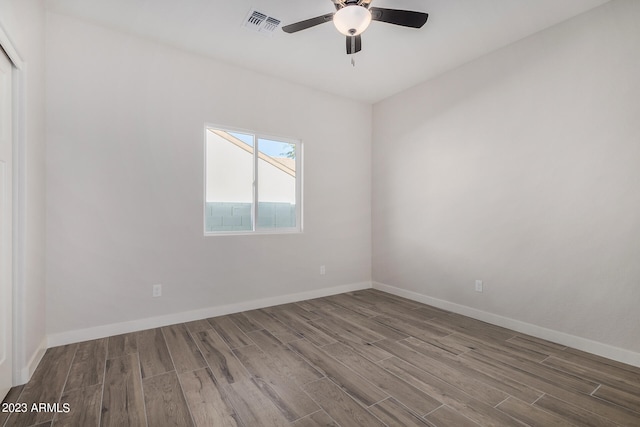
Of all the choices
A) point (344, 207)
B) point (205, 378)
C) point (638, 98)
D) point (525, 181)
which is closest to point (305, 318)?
point (205, 378)

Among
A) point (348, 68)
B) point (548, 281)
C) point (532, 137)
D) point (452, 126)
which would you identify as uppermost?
point (348, 68)

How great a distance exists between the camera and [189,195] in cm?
311

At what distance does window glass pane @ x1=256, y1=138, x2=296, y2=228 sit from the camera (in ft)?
12.1

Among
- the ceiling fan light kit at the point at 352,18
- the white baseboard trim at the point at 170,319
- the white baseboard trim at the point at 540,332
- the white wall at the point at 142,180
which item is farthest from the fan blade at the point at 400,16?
the white baseboard trim at the point at 170,319

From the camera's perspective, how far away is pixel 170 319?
9.77 feet

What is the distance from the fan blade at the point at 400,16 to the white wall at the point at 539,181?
55.7 inches

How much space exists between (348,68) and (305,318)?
2862 millimetres

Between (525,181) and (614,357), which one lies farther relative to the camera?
(525,181)

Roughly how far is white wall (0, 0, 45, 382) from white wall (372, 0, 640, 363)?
3.73 metres

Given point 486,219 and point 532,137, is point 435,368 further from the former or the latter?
point 532,137

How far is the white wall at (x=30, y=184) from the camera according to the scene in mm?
1901

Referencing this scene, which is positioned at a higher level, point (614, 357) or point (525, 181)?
point (525, 181)

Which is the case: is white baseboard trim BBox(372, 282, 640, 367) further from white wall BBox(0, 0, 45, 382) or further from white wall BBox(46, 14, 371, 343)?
white wall BBox(0, 0, 45, 382)

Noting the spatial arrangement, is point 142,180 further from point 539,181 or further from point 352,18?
point 539,181
